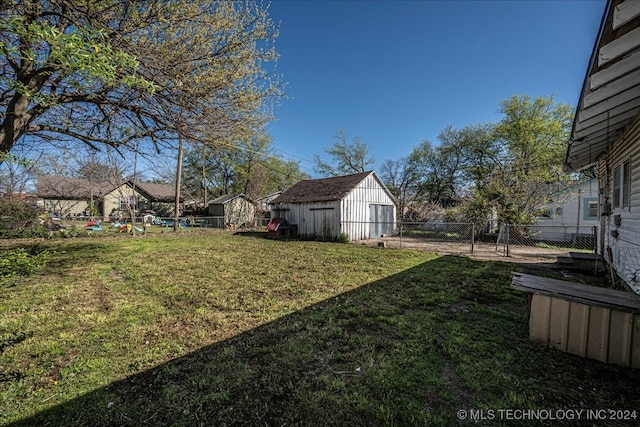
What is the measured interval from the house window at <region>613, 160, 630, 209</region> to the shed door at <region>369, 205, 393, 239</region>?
10654 millimetres

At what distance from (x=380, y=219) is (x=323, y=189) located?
432 centimetres

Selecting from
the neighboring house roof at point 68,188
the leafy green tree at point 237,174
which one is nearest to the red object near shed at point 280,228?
the leafy green tree at point 237,174

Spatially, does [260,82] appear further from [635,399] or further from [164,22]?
[635,399]

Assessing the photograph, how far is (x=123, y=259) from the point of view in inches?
334

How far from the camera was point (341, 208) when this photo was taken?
14.5 metres

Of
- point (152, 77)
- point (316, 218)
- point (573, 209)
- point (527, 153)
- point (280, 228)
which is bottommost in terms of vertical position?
point (280, 228)

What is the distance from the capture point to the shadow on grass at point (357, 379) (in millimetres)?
2043

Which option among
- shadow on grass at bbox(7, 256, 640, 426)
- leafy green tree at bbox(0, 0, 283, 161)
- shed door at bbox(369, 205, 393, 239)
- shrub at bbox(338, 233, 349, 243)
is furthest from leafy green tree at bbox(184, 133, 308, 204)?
shadow on grass at bbox(7, 256, 640, 426)

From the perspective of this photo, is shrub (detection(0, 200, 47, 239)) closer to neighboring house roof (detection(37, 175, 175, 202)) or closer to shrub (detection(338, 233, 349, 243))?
shrub (detection(338, 233, 349, 243))

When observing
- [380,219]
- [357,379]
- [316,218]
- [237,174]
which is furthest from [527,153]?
[237,174]

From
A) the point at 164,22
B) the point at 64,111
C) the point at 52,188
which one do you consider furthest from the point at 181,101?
the point at 52,188

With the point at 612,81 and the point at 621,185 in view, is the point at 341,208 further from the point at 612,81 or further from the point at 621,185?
the point at 612,81

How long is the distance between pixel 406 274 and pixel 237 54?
20.8ft

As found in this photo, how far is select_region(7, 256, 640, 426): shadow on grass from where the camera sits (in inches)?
80.4
